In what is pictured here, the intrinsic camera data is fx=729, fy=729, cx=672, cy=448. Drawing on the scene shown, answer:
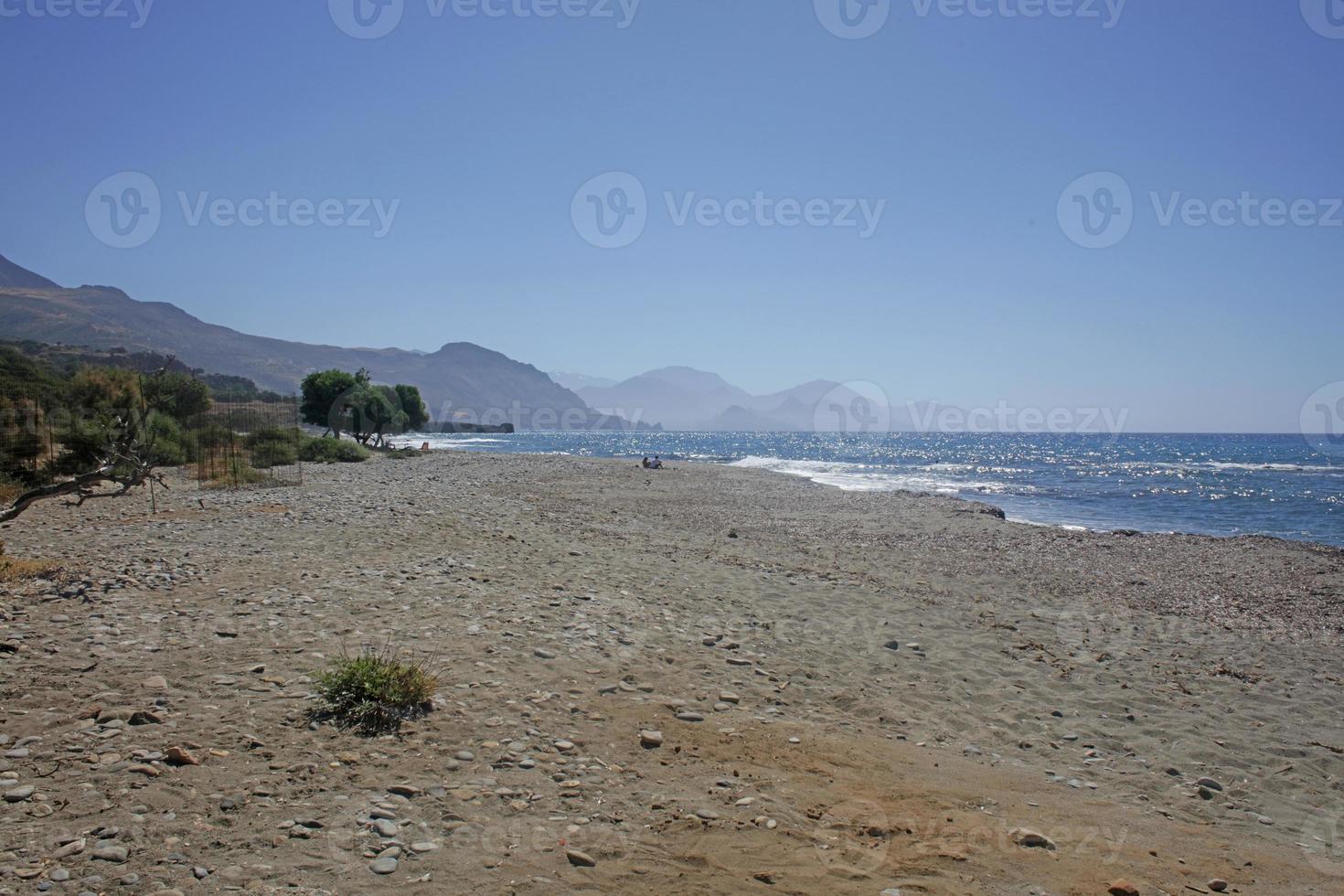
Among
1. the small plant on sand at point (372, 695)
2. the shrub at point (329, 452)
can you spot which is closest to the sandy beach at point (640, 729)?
the small plant on sand at point (372, 695)

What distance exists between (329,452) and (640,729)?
40.1 m

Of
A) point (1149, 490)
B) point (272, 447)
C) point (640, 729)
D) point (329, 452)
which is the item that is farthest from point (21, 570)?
point (1149, 490)

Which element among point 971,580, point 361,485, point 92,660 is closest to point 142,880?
point 92,660

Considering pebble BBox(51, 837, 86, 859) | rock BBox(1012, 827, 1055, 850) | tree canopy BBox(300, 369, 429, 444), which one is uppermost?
tree canopy BBox(300, 369, 429, 444)

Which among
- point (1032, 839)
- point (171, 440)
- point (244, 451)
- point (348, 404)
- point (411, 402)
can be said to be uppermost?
point (411, 402)

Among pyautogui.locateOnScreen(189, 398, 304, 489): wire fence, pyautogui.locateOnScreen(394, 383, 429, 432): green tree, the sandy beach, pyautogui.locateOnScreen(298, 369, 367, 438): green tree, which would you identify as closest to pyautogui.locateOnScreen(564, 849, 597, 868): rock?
the sandy beach

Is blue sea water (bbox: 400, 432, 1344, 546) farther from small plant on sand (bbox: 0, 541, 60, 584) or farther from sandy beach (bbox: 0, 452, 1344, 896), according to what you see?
small plant on sand (bbox: 0, 541, 60, 584)

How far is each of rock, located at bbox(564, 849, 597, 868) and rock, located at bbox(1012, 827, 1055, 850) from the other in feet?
9.14

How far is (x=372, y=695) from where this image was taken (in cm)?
571

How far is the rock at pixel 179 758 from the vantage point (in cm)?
469

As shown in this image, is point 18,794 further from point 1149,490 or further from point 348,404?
point 348,404

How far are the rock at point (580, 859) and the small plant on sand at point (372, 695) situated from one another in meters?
2.02

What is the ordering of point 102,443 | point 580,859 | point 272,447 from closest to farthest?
1. point 580,859
2. point 102,443
3. point 272,447

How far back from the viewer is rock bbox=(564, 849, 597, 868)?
13.3 feet
